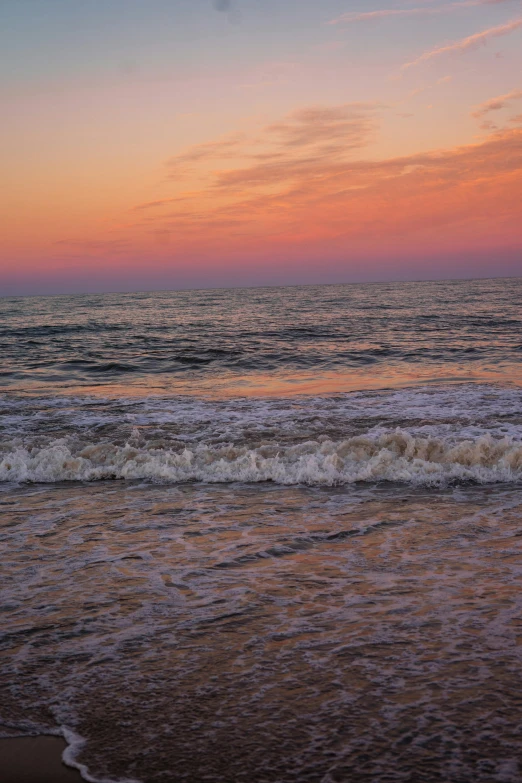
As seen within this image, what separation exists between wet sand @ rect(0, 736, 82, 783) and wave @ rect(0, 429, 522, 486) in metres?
5.52

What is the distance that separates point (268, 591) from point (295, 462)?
4.35 meters

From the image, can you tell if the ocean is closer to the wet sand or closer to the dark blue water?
the wet sand

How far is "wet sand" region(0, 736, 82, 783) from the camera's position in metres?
2.82

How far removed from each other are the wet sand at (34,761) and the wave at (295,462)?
552 cm

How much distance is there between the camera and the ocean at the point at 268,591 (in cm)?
305

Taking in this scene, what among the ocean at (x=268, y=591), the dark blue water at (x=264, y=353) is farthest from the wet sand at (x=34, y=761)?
the dark blue water at (x=264, y=353)

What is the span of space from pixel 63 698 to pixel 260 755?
1.21 metres

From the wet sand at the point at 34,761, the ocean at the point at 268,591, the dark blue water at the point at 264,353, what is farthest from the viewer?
the dark blue water at the point at 264,353

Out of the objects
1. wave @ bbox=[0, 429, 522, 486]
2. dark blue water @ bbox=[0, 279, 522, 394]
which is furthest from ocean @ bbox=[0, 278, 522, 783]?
dark blue water @ bbox=[0, 279, 522, 394]

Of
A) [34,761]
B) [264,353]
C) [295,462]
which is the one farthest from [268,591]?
[264,353]

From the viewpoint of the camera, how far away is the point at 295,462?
908cm

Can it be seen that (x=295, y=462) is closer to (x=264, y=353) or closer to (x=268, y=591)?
(x=268, y=591)

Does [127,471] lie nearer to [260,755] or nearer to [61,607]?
[61,607]

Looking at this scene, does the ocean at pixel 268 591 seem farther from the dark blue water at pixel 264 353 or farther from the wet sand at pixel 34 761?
the dark blue water at pixel 264 353
